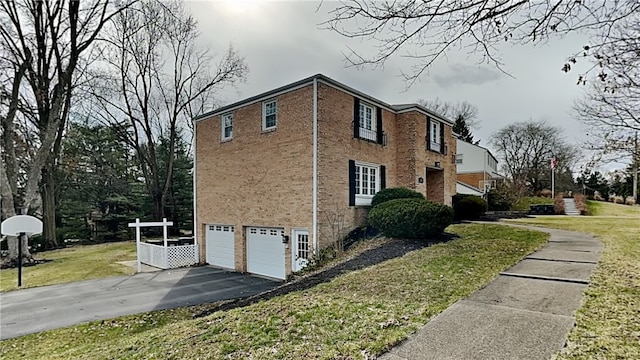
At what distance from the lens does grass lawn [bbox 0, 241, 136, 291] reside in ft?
46.0

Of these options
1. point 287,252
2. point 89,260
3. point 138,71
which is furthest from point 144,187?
point 287,252

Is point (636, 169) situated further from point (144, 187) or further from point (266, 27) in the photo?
point (144, 187)

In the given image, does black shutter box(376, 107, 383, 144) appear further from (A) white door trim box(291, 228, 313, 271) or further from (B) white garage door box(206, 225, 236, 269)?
(B) white garage door box(206, 225, 236, 269)

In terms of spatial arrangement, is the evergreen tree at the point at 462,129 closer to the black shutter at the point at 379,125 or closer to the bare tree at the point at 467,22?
the black shutter at the point at 379,125

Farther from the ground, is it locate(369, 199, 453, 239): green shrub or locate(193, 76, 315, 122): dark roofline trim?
locate(193, 76, 315, 122): dark roofline trim

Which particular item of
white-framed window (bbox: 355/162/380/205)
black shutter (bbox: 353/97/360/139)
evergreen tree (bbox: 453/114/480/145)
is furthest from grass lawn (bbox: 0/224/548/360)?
evergreen tree (bbox: 453/114/480/145)

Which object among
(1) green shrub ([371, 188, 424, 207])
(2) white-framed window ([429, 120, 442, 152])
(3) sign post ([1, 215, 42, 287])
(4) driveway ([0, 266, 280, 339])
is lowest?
(4) driveway ([0, 266, 280, 339])

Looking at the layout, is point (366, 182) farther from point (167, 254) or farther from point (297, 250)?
point (167, 254)

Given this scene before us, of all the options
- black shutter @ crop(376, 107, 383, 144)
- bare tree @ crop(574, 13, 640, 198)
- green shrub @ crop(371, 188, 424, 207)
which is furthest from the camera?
black shutter @ crop(376, 107, 383, 144)

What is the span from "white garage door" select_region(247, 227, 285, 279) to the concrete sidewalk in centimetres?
858

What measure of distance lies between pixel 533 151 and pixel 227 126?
3658 centimetres

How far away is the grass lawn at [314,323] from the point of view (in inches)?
165

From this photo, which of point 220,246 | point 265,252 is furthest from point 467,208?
point 220,246

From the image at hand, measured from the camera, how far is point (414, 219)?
1165 cm
